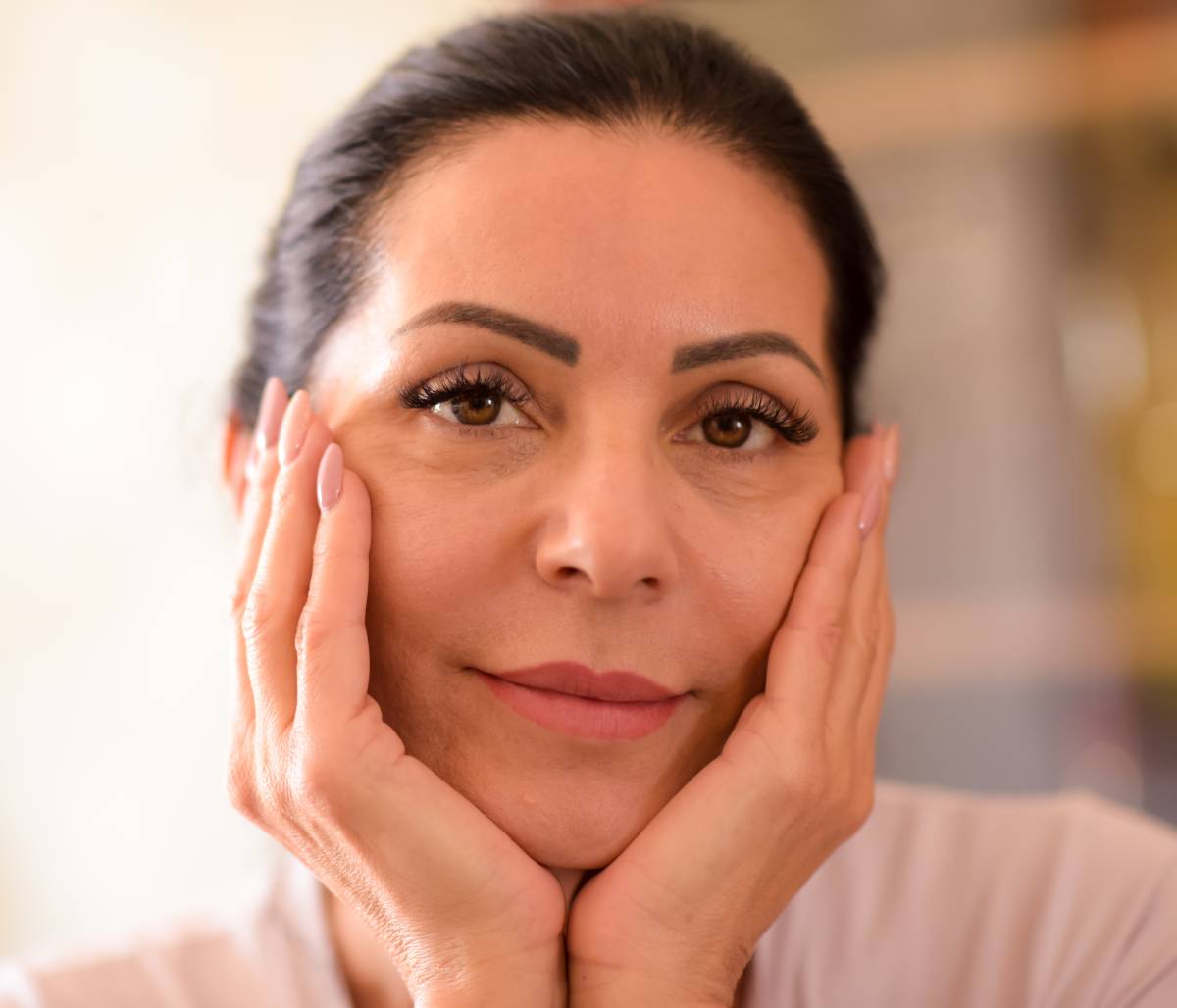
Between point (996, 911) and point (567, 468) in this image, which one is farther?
point (996, 911)

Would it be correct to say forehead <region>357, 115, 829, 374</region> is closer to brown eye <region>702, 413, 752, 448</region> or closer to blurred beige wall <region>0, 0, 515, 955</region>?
brown eye <region>702, 413, 752, 448</region>

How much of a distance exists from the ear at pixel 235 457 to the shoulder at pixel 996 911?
0.70 metres

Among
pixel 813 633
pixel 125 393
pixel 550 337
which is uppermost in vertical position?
pixel 550 337

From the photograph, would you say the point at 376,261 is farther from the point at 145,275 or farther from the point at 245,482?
the point at 145,275

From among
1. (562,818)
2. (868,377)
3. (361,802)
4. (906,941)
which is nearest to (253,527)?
(361,802)

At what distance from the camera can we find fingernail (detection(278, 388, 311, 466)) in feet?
3.41

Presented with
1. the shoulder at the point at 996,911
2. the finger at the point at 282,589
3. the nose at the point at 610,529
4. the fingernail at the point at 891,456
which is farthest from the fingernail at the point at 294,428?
the shoulder at the point at 996,911

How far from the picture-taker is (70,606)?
6.76ft

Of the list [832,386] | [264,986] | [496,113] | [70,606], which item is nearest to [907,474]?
[832,386]

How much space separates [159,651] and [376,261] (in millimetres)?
1287

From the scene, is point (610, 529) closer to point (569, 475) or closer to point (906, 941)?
point (569, 475)

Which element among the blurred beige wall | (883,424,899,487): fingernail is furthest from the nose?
the blurred beige wall

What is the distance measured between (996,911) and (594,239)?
2.63 feet

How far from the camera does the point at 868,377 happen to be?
186 cm
